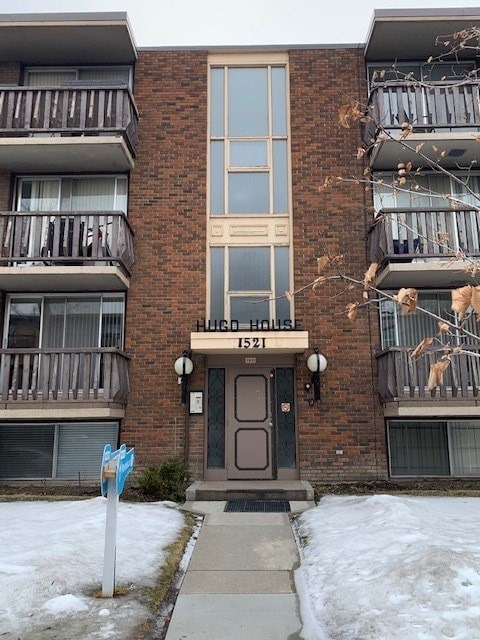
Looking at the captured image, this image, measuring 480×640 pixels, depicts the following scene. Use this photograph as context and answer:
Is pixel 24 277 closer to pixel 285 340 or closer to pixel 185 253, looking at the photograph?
pixel 185 253

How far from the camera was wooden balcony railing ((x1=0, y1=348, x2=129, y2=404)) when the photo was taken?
31.4ft

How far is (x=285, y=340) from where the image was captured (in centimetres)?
968

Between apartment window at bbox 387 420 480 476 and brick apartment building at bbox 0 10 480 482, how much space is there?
4 cm

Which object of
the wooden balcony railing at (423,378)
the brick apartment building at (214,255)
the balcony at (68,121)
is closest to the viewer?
the wooden balcony railing at (423,378)

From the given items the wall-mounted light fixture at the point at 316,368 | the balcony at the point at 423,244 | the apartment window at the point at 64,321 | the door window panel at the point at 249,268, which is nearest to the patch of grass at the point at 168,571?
the wall-mounted light fixture at the point at 316,368

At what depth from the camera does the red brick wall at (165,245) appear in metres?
10.2

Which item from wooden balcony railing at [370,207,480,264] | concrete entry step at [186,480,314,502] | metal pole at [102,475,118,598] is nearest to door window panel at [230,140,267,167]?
wooden balcony railing at [370,207,480,264]

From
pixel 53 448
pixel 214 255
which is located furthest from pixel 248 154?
pixel 53 448

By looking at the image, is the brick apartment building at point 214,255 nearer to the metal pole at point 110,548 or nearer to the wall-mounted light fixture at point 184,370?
the wall-mounted light fixture at point 184,370

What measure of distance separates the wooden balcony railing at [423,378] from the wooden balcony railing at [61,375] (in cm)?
491

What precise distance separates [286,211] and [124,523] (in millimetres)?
6987

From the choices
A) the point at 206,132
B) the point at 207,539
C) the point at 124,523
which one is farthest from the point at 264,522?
the point at 206,132

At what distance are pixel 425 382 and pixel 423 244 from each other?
257 cm

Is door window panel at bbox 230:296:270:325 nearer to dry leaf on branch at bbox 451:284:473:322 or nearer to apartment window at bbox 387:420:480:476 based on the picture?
apartment window at bbox 387:420:480:476
